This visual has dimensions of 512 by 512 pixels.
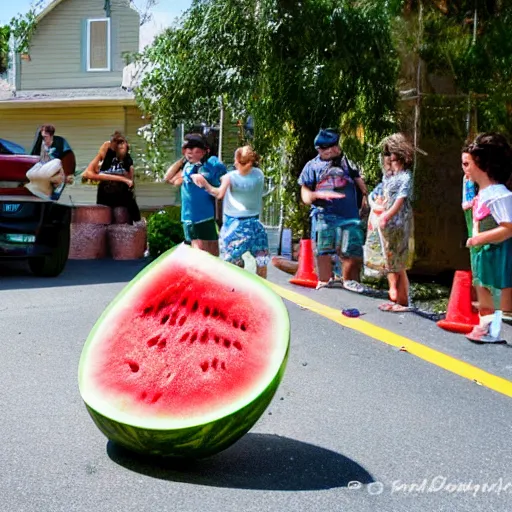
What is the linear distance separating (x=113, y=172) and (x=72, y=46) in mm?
14567

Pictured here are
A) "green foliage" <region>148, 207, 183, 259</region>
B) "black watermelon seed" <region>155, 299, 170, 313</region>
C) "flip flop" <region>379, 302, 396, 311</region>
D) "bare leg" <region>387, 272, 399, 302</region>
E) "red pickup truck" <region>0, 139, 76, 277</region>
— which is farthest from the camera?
"green foliage" <region>148, 207, 183, 259</region>

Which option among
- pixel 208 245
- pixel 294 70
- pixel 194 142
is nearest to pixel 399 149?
pixel 194 142

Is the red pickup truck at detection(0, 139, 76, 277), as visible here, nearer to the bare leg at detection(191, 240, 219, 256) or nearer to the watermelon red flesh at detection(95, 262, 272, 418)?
the bare leg at detection(191, 240, 219, 256)

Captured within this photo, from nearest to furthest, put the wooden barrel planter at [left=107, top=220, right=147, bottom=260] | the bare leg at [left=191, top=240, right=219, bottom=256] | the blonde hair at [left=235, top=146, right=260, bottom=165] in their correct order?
the blonde hair at [left=235, top=146, right=260, bottom=165], the bare leg at [left=191, top=240, right=219, bottom=256], the wooden barrel planter at [left=107, top=220, right=147, bottom=260]

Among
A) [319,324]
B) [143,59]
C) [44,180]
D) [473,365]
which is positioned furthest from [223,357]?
[143,59]

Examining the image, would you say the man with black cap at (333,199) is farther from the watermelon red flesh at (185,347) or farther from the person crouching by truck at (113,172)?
the watermelon red flesh at (185,347)

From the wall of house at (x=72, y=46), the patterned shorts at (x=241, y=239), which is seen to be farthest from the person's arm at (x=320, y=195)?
the wall of house at (x=72, y=46)

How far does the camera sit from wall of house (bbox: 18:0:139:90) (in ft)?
87.9

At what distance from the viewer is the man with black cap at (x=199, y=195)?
33.0ft

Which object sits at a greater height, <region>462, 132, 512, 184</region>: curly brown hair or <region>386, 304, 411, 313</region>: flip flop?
<region>462, 132, 512, 184</region>: curly brown hair

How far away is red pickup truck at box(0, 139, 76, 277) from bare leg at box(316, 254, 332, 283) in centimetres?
323

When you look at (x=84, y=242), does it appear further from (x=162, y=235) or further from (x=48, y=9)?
(x=48, y=9)

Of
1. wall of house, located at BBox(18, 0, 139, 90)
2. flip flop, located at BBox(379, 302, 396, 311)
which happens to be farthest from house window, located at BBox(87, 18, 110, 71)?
flip flop, located at BBox(379, 302, 396, 311)

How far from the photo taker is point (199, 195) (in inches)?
401
